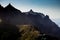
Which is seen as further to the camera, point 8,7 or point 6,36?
point 8,7

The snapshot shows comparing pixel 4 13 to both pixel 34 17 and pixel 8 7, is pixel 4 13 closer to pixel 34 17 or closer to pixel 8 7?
pixel 8 7

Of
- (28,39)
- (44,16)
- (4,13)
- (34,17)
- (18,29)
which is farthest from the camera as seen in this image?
(44,16)

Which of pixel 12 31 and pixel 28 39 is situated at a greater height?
pixel 12 31

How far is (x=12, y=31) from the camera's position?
35844 mm

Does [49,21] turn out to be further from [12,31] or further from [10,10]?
[12,31]

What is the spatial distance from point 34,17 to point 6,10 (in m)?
17.3

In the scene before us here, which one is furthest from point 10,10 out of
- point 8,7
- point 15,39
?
point 15,39

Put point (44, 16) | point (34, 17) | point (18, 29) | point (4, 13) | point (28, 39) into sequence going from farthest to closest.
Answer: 1. point (44, 16)
2. point (34, 17)
3. point (4, 13)
4. point (18, 29)
5. point (28, 39)

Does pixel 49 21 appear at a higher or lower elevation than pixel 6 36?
higher

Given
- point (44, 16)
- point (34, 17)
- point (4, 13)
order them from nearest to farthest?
point (4, 13), point (34, 17), point (44, 16)

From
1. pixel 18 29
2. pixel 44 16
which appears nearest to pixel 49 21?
pixel 44 16

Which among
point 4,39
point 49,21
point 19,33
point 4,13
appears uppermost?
point 49,21

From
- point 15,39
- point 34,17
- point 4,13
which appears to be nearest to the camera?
point 15,39

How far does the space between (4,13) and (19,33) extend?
49.9 feet
